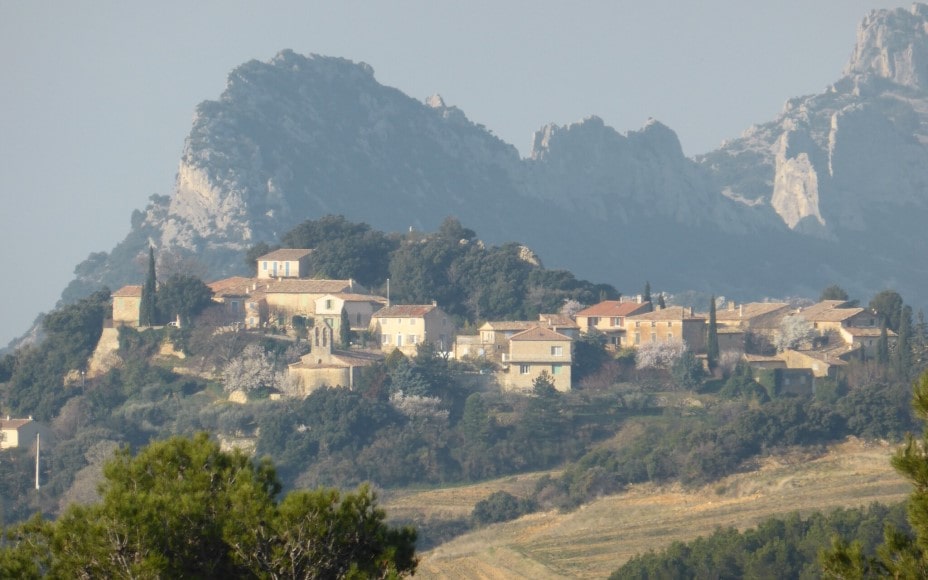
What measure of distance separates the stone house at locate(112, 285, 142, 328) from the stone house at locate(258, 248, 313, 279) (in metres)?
7.51

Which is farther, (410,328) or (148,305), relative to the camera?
(148,305)

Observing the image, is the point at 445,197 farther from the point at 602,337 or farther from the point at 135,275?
the point at 602,337

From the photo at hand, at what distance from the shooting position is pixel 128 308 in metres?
84.2

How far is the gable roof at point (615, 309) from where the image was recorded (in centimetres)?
8350

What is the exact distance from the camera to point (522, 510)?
222 ft

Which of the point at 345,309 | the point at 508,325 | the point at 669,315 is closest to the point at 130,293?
the point at 345,309

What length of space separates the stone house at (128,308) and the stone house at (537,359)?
51.9ft

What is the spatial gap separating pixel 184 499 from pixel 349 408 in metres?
47.9

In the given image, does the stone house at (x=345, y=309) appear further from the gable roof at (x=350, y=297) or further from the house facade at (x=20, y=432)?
the house facade at (x=20, y=432)

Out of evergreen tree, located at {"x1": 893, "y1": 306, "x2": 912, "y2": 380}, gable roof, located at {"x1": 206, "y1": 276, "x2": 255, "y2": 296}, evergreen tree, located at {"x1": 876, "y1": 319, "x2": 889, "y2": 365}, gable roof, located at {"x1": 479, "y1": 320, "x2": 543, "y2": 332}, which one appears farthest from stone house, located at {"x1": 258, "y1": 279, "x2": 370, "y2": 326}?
evergreen tree, located at {"x1": 893, "y1": 306, "x2": 912, "y2": 380}

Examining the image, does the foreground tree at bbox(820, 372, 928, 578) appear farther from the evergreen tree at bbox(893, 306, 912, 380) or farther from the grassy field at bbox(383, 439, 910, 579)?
the evergreen tree at bbox(893, 306, 912, 380)

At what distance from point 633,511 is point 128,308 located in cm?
2656

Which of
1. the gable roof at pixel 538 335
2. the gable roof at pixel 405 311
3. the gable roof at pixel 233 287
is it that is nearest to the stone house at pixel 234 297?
the gable roof at pixel 233 287

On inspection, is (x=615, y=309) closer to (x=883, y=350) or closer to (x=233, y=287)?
(x=883, y=350)
